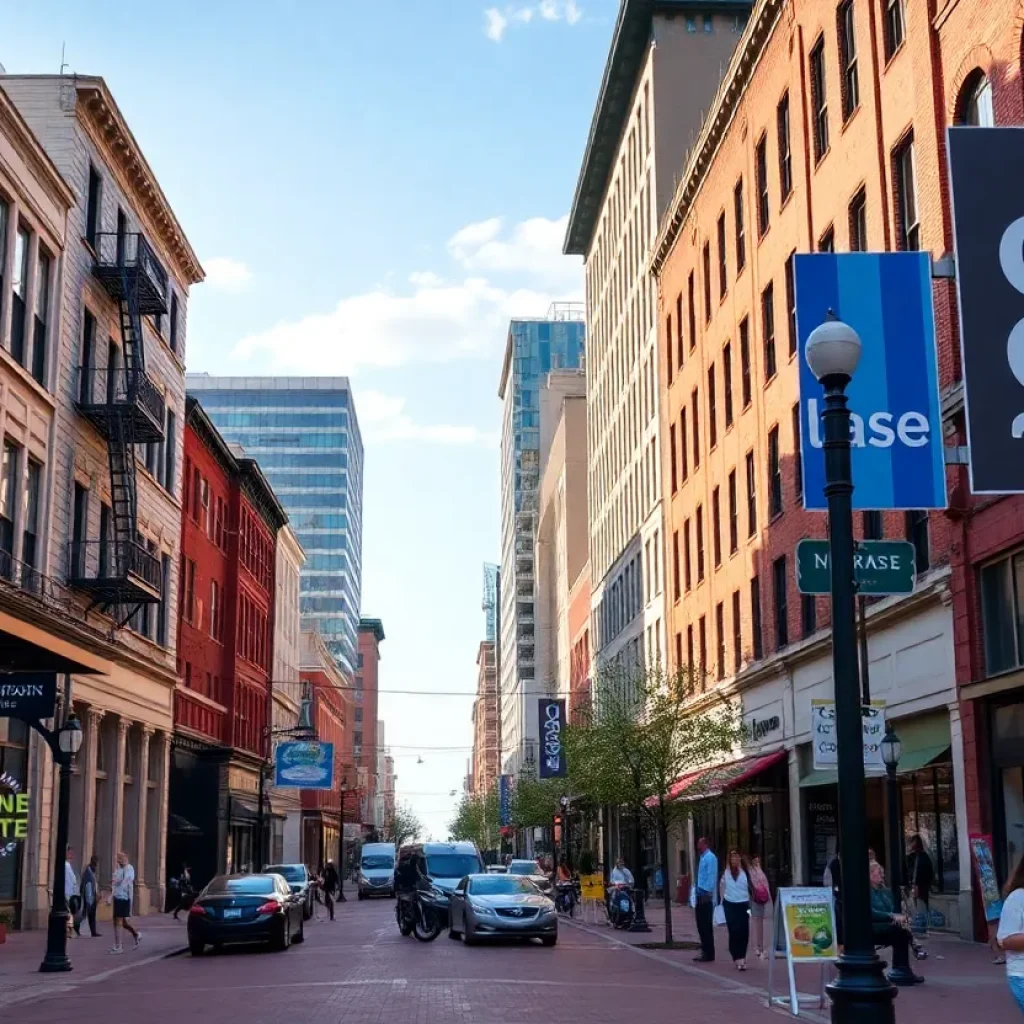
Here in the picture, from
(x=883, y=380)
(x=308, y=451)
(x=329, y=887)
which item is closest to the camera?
(x=883, y=380)

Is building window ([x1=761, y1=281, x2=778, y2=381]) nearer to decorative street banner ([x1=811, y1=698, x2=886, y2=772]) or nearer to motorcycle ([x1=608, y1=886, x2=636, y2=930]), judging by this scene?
motorcycle ([x1=608, y1=886, x2=636, y2=930])

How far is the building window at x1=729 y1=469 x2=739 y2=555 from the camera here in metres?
44.4

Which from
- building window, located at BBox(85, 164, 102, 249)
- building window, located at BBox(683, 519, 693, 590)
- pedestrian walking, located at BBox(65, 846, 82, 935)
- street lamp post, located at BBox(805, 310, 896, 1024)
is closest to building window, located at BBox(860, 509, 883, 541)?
pedestrian walking, located at BBox(65, 846, 82, 935)

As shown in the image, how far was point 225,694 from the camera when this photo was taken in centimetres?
6369

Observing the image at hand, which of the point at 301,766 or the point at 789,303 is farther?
the point at 301,766

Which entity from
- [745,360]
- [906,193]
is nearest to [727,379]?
[745,360]

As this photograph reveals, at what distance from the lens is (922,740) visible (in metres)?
28.8

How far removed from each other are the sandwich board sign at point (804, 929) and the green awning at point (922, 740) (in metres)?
9.46

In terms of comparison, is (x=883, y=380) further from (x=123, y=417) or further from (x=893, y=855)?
(x=123, y=417)

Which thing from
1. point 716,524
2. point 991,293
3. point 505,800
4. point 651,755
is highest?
point 716,524

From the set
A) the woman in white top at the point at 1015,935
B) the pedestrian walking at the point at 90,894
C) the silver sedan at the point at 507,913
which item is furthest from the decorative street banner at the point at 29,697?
the woman in white top at the point at 1015,935

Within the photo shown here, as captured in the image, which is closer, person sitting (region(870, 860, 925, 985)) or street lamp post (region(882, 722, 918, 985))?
person sitting (region(870, 860, 925, 985))

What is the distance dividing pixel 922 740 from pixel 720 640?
725 inches

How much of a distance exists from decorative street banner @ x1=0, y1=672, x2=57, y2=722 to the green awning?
13786mm
